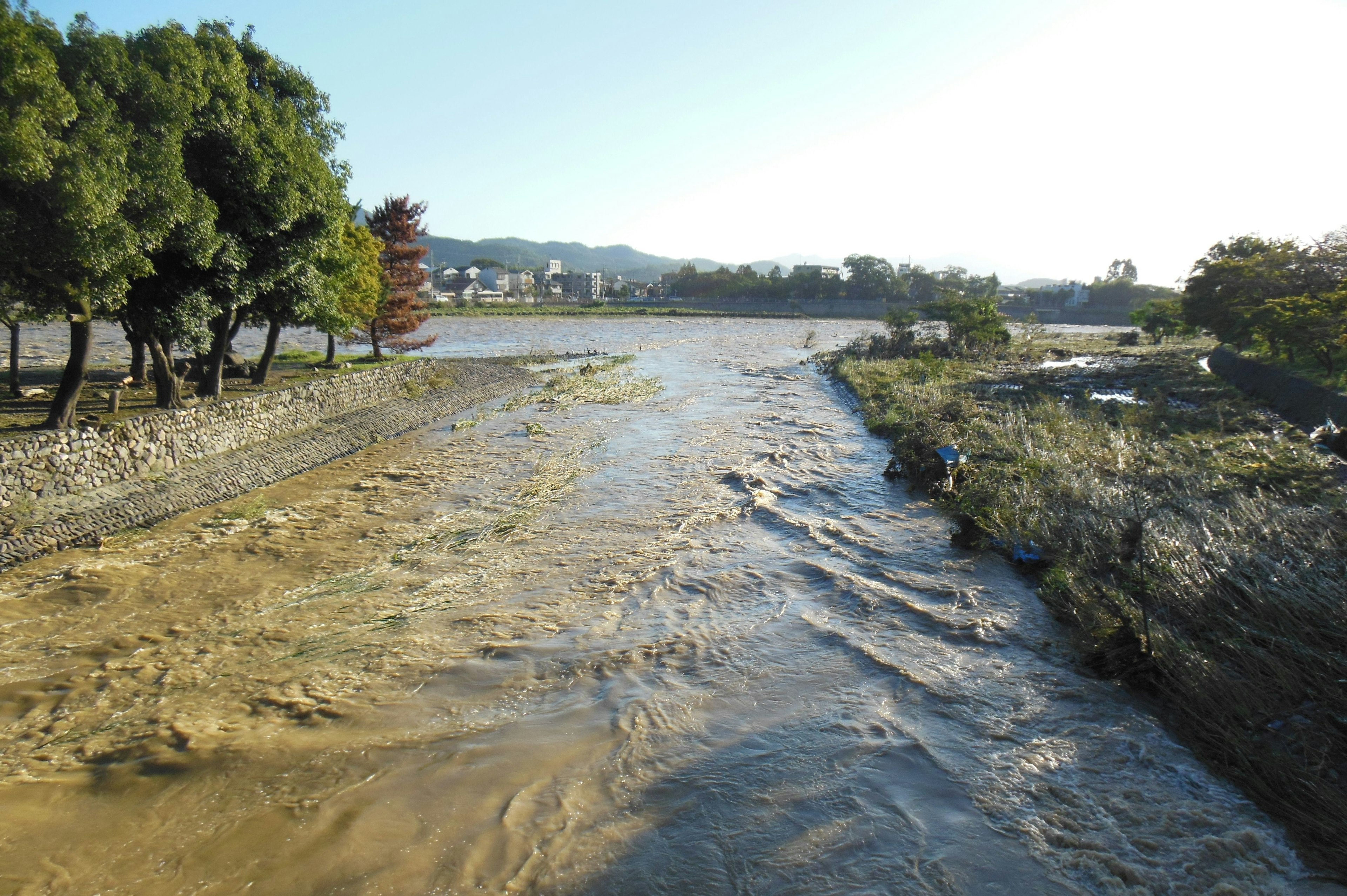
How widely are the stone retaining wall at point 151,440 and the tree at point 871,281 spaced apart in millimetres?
121949

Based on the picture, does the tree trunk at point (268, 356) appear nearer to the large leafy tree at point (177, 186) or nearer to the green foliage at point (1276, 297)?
the large leafy tree at point (177, 186)

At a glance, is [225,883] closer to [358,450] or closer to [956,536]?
[956,536]

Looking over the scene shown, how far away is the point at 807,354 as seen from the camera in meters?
51.6

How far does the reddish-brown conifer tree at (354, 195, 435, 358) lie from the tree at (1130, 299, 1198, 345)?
39583 millimetres

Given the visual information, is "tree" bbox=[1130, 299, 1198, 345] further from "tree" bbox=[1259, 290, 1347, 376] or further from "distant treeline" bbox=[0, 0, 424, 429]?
"distant treeline" bbox=[0, 0, 424, 429]

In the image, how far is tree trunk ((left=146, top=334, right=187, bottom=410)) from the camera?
15992 mm

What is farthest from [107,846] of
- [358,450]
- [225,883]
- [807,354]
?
[807,354]

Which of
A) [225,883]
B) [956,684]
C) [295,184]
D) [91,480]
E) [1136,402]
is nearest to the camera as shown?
[225,883]

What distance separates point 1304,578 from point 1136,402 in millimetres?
18111

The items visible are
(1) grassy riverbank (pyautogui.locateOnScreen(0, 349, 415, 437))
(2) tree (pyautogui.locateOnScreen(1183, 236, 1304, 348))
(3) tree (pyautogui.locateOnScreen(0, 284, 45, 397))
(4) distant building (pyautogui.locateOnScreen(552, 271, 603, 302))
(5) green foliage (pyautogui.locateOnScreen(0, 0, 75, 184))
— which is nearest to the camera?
(5) green foliage (pyautogui.locateOnScreen(0, 0, 75, 184))

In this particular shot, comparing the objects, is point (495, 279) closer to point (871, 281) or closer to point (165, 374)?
point (871, 281)

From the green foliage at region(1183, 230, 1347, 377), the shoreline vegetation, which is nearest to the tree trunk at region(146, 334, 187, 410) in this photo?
the green foliage at region(1183, 230, 1347, 377)

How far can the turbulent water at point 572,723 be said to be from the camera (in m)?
5.13

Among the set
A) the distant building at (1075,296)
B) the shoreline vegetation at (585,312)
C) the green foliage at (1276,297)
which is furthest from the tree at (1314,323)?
the distant building at (1075,296)
